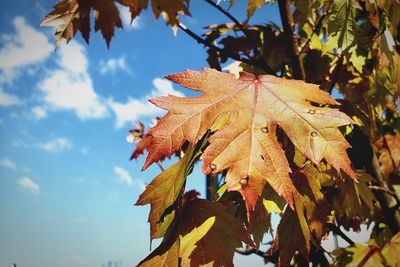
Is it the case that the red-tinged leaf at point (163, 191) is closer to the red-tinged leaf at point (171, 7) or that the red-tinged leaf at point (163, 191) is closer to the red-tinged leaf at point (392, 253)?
the red-tinged leaf at point (392, 253)

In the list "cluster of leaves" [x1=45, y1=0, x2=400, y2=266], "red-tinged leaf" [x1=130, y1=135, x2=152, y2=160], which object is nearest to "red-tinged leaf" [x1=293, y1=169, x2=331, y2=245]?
"cluster of leaves" [x1=45, y1=0, x2=400, y2=266]

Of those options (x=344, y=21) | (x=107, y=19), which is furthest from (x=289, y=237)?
(x=107, y=19)

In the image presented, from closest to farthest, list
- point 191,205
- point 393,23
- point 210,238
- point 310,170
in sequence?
1. point 210,238
2. point 191,205
3. point 310,170
4. point 393,23

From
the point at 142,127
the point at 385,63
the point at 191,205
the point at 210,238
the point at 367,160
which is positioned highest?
the point at 142,127

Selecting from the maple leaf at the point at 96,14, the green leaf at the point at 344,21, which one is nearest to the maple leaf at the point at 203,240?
the green leaf at the point at 344,21

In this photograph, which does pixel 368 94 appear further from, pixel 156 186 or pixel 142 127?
pixel 142 127

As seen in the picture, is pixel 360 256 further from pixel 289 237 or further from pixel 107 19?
pixel 107 19

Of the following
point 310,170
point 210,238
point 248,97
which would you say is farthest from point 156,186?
point 310,170
